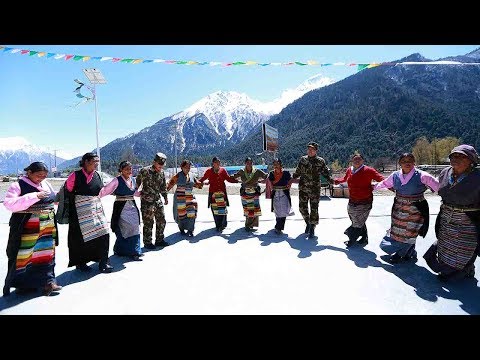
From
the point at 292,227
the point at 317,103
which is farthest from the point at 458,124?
the point at 292,227

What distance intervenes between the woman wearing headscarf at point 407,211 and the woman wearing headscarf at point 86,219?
3.73 metres

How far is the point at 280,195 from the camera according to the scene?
5926 mm

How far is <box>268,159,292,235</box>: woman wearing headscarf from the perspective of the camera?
19.1 ft

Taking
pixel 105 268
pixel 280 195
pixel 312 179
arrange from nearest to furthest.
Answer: pixel 105 268 → pixel 312 179 → pixel 280 195

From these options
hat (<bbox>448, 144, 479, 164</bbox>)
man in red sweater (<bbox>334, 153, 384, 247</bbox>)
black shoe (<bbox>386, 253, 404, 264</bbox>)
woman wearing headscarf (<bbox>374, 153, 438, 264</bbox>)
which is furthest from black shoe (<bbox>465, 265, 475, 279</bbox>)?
man in red sweater (<bbox>334, 153, 384, 247</bbox>)

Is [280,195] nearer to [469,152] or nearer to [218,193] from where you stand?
[218,193]

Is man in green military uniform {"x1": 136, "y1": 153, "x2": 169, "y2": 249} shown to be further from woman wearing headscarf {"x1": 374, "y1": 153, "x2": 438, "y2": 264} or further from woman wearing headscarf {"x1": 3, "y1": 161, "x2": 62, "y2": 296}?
woman wearing headscarf {"x1": 374, "y1": 153, "x2": 438, "y2": 264}

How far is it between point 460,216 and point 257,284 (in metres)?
2.27

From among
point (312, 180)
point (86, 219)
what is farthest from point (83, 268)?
point (312, 180)

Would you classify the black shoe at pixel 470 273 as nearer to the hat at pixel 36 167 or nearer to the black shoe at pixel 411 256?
the black shoe at pixel 411 256

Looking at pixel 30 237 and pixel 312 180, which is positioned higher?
pixel 312 180
